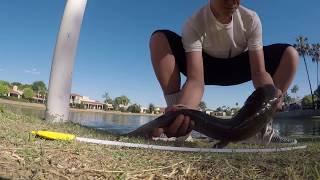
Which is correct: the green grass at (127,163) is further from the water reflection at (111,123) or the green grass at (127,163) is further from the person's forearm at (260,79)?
the water reflection at (111,123)

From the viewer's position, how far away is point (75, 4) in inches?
134

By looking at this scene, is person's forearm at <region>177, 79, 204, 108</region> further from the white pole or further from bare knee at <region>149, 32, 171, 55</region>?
the white pole

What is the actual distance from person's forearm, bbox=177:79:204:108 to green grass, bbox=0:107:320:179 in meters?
0.73

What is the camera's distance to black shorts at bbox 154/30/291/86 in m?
3.07

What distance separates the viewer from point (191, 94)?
2500mm

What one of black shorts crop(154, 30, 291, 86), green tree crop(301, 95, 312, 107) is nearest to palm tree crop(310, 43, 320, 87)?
green tree crop(301, 95, 312, 107)

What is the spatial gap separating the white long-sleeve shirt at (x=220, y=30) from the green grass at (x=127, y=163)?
1269mm

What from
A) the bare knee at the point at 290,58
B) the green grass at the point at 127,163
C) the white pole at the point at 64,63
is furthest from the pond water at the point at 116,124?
the green grass at the point at 127,163

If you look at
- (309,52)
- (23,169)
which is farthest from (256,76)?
(309,52)

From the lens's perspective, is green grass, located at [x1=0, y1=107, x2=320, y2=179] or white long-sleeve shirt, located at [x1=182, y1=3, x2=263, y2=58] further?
white long-sleeve shirt, located at [x1=182, y1=3, x2=263, y2=58]

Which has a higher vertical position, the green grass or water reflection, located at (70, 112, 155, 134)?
water reflection, located at (70, 112, 155, 134)

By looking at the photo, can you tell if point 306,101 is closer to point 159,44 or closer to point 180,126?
point 159,44

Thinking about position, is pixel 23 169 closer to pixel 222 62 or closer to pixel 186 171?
pixel 186 171

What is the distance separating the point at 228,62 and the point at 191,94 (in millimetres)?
827
